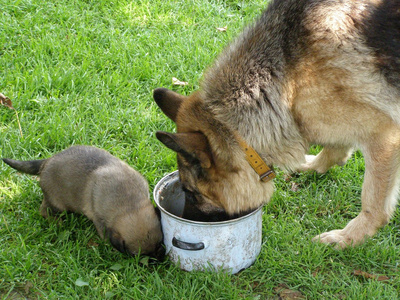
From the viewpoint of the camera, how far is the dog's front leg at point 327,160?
14.5 ft

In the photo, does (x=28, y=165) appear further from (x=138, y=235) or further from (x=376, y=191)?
(x=376, y=191)

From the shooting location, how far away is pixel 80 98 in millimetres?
5246

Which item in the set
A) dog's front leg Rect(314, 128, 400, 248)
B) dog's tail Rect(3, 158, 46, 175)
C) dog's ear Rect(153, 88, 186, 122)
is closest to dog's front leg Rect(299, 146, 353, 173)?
dog's front leg Rect(314, 128, 400, 248)

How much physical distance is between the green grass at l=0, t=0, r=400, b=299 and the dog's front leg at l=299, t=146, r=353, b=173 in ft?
0.24

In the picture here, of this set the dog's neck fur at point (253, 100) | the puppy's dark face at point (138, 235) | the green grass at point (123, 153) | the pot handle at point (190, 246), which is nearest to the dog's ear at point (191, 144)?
the dog's neck fur at point (253, 100)

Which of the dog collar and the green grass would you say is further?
the green grass

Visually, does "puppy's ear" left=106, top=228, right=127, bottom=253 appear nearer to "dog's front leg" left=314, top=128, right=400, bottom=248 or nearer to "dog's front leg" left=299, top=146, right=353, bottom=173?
"dog's front leg" left=314, top=128, right=400, bottom=248

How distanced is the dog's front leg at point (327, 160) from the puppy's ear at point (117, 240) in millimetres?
1864

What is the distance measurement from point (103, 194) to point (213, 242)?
0.94 meters

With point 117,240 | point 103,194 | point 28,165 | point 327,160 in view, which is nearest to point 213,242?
point 117,240

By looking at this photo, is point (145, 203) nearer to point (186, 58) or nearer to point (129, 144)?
point (129, 144)

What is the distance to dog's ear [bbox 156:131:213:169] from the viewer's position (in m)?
2.94

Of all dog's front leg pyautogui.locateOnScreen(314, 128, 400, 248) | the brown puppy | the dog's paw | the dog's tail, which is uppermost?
the dog's tail

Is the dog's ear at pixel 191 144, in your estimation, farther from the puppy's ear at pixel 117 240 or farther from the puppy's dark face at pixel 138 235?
the puppy's ear at pixel 117 240
